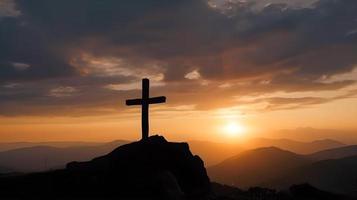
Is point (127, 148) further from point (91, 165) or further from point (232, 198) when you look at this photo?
point (232, 198)

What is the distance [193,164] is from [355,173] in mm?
166127

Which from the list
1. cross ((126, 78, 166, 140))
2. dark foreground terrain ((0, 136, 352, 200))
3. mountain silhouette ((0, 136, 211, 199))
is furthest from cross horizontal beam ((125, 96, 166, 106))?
mountain silhouette ((0, 136, 211, 199))

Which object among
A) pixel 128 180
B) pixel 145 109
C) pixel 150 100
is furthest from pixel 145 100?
pixel 128 180

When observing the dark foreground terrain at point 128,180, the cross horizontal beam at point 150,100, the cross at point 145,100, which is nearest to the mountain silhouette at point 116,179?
the dark foreground terrain at point 128,180

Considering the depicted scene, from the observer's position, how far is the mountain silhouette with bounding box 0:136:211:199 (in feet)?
62.9

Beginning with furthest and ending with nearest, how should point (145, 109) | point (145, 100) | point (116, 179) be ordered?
1. point (145, 100)
2. point (145, 109)
3. point (116, 179)

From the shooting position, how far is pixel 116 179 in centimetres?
1991

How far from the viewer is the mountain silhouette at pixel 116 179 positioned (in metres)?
19.2

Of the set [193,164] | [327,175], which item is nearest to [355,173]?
[327,175]

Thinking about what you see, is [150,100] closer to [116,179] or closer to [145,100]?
[145,100]

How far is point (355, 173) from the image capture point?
171 metres

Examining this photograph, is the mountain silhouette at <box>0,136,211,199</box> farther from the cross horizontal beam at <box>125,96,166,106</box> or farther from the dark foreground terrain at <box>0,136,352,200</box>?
the cross horizontal beam at <box>125,96,166,106</box>

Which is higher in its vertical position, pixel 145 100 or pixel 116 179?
pixel 145 100

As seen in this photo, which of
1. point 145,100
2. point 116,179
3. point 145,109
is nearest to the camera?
point 116,179
